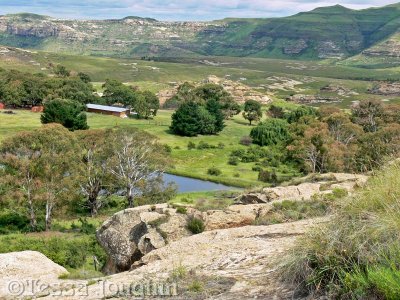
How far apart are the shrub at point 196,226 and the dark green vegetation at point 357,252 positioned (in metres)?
12.0

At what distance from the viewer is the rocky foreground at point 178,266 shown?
1092 cm

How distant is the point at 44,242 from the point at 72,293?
82.0 ft

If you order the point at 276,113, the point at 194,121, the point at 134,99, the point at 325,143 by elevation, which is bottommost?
the point at 276,113

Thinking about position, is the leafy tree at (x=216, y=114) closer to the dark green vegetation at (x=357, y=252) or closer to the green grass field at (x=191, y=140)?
the green grass field at (x=191, y=140)

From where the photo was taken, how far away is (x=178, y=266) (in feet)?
43.2

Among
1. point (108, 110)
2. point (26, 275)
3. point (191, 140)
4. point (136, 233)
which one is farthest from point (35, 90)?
point (26, 275)

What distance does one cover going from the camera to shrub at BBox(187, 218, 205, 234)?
72.4ft

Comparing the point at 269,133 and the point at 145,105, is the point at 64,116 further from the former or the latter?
the point at 269,133

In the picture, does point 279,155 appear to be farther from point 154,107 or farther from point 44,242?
point 44,242

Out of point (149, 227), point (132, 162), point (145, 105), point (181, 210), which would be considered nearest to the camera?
point (149, 227)

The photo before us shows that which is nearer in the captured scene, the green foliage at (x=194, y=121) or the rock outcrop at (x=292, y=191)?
the rock outcrop at (x=292, y=191)

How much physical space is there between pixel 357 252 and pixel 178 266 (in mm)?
5576

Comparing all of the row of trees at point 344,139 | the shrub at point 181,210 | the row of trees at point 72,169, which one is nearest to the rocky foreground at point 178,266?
the shrub at point 181,210

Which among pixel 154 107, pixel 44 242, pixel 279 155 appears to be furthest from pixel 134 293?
pixel 154 107
